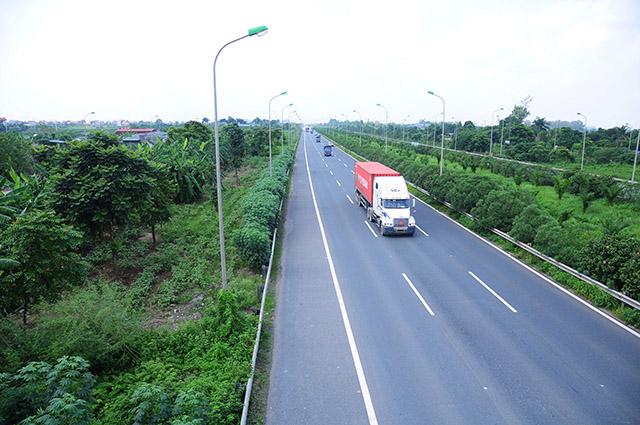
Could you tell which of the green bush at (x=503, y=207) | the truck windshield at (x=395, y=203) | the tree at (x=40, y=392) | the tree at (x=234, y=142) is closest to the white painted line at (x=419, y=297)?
the truck windshield at (x=395, y=203)

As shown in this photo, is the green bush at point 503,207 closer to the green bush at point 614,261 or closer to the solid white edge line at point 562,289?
the solid white edge line at point 562,289

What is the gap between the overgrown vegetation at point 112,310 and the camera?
23.6 ft

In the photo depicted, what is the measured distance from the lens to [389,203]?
2180 centimetres

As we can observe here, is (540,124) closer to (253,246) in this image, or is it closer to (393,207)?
(393,207)

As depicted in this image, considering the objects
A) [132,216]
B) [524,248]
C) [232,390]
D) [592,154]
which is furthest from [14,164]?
[592,154]

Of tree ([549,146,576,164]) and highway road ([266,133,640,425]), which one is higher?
tree ([549,146,576,164])

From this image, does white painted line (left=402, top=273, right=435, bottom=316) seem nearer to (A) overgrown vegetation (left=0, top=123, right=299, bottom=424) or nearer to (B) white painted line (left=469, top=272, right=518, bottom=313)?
(B) white painted line (left=469, top=272, right=518, bottom=313)

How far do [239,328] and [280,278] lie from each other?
15.7ft

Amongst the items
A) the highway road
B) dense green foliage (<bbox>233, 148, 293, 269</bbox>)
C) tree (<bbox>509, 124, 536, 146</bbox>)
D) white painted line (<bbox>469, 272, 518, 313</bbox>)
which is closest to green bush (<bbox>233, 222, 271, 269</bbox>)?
dense green foliage (<bbox>233, 148, 293, 269</bbox>)

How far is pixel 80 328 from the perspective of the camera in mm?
9406

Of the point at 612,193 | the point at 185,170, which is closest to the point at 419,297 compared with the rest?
the point at 612,193

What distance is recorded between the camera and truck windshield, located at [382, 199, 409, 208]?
21.7 m

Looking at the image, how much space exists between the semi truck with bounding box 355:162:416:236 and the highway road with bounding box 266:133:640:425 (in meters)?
2.76

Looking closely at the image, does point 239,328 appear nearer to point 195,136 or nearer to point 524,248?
point 524,248
